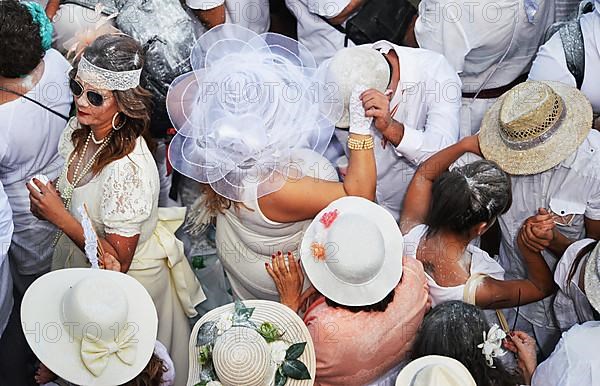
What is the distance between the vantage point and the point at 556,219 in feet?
9.00

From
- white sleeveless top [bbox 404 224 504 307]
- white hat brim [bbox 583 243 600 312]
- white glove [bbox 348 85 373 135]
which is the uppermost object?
white glove [bbox 348 85 373 135]

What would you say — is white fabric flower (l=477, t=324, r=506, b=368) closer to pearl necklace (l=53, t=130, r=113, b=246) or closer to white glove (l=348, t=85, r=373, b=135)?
white glove (l=348, t=85, r=373, b=135)

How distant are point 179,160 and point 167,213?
1.17 feet

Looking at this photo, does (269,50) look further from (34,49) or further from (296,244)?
(34,49)

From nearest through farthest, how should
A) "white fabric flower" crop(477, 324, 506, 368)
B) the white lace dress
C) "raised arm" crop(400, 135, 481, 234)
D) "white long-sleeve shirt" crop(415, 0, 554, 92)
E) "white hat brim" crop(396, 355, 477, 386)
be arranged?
"white hat brim" crop(396, 355, 477, 386), "white fabric flower" crop(477, 324, 506, 368), the white lace dress, "raised arm" crop(400, 135, 481, 234), "white long-sleeve shirt" crop(415, 0, 554, 92)

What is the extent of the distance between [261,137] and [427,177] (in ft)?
2.40

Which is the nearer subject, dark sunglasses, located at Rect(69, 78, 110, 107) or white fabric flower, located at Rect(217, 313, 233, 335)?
white fabric flower, located at Rect(217, 313, 233, 335)

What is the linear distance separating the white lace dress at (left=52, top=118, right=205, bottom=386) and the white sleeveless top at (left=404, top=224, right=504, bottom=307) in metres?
0.90

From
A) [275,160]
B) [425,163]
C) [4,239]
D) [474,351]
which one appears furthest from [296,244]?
[4,239]

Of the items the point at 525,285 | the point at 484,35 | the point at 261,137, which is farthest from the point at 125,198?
the point at 484,35

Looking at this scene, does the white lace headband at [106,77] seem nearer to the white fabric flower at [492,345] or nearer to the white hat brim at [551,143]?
the white hat brim at [551,143]

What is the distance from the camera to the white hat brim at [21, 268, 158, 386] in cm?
226

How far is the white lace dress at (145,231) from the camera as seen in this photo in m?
2.60

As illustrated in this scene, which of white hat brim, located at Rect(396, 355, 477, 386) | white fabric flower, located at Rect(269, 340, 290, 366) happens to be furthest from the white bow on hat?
white hat brim, located at Rect(396, 355, 477, 386)
